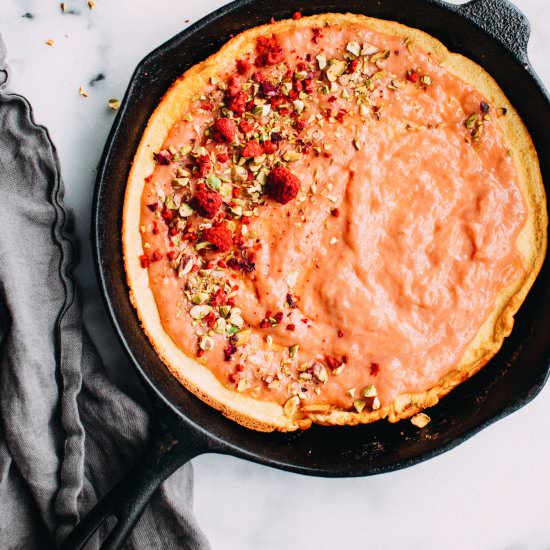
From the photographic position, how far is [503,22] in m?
2.72

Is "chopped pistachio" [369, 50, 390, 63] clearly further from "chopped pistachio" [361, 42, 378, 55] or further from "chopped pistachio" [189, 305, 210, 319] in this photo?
"chopped pistachio" [189, 305, 210, 319]

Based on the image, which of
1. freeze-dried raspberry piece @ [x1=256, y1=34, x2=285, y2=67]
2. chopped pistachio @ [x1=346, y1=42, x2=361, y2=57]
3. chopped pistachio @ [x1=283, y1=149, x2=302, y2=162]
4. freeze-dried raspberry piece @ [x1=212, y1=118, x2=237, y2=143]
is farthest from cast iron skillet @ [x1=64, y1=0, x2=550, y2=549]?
chopped pistachio @ [x1=283, y1=149, x2=302, y2=162]

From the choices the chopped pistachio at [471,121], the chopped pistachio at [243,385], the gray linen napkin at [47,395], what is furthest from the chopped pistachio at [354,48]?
the chopped pistachio at [243,385]

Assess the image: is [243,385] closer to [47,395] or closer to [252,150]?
[47,395]

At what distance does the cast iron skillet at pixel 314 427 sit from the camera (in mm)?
2545

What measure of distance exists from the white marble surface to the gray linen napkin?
0.16 m

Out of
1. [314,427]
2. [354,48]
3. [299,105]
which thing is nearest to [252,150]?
[299,105]

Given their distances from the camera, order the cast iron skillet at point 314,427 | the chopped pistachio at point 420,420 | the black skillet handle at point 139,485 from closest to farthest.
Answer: the black skillet handle at point 139,485, the cast iron skillet at point 314,427, the chopped pistachio at point 420,420

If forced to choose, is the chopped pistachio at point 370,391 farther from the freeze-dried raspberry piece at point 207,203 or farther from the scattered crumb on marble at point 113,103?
the scattered crumb on marble at point 113,103

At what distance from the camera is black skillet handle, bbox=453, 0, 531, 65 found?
2.70 m

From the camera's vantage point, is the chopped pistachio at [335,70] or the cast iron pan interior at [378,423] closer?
the cast iron pan interior at [378,423]

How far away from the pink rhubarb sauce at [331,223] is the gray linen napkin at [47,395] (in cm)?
41

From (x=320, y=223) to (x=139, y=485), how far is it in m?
1.30

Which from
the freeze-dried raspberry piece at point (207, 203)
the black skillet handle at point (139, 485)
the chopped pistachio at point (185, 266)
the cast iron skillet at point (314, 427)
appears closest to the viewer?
the black skillet handle at point (139, 485)
